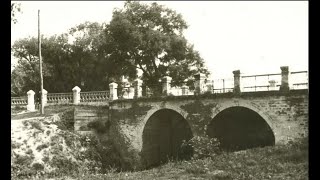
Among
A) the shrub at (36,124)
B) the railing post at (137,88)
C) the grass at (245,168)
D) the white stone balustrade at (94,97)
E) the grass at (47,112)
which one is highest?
the railing post at (137,88)

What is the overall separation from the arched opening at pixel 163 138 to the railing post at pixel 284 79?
8.13 metres

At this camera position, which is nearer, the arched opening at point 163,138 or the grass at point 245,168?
the grass at point 245,168

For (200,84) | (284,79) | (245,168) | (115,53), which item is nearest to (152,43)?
(115,53)

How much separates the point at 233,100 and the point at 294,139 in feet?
11.8

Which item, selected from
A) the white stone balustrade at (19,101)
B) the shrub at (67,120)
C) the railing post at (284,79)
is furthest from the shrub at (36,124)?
the railing post at (284,79)

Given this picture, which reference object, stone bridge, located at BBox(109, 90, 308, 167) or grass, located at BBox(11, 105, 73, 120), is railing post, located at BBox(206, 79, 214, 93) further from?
grass, located at BBox(11, 105, 73, 120)

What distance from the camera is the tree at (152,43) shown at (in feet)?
96.6

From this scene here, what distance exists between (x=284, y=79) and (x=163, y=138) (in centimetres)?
1060

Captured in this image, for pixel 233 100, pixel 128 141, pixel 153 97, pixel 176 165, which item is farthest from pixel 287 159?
pixel 128 141

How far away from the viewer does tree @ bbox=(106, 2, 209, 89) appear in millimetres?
29438

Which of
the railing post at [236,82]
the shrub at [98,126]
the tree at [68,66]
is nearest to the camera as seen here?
the railing post at [236,82]

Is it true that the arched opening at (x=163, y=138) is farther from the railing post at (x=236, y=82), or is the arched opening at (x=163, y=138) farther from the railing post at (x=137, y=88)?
the railing post at (x=236, y=82)

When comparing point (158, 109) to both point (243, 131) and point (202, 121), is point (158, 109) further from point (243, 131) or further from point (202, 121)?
point (243, 131)
